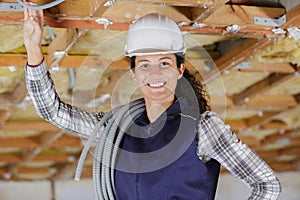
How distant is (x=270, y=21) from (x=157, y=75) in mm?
1045

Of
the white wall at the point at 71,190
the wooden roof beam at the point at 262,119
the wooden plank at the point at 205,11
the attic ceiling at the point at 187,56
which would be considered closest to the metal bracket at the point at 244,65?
the attic ceiling at the point at 187,56

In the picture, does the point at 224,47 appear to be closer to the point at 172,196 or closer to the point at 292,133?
the point at 172,196

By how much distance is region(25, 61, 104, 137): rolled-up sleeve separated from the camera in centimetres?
181

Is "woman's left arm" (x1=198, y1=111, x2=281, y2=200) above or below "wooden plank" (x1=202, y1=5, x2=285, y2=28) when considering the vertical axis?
below

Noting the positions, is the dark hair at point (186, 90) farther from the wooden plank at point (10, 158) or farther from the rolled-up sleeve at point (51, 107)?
the wooden plank at point (10, 158)

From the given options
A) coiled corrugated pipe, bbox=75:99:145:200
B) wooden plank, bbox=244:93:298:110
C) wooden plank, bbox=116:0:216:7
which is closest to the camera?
coiled corrugated pipe, bbox=75:99:145:200

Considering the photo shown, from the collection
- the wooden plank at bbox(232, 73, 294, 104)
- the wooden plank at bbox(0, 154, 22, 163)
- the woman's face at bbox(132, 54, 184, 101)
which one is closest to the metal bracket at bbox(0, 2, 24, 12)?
the woman's face at bbox(132, 54, 184, 101)

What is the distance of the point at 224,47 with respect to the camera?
3303 mm

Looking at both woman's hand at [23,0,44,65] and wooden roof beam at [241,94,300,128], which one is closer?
woman's hand at [23,0,44,65]

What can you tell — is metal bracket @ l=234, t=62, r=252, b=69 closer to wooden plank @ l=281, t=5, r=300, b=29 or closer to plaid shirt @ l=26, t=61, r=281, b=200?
wooden plank @ l=281, t=5, r=300, b=29

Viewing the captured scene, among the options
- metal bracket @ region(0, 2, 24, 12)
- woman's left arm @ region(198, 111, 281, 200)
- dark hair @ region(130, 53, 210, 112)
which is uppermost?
metal bracket @ region(0, 2, 24, 12)

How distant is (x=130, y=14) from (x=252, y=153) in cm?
89

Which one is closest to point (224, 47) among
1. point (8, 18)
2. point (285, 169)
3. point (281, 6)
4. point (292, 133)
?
point (281, 6)

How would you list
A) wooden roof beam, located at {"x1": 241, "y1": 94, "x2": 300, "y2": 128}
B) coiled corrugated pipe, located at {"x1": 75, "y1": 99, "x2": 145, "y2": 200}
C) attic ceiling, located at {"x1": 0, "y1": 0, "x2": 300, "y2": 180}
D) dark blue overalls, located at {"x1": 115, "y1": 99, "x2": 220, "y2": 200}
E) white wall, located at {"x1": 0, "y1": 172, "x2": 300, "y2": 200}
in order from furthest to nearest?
white wall, located at {"x1": 0, "y1": 172, "x2": 300, "y2": 200}
wooden roof beam, located at {"x1": 241, "y1": 94, "x2": 300, "y2": 128}
attic ceiling, located at {"x1": 0, "y1": 0, "x2": 300, "y2": 180}
coiled corrugated pipe, located at {"x1": 75, "y1": 99, "x2": 145, "y2": 200}
dark blue overalls, located at {"x1": 115, "y1": 99, "x2": 220, "y2": 200}
